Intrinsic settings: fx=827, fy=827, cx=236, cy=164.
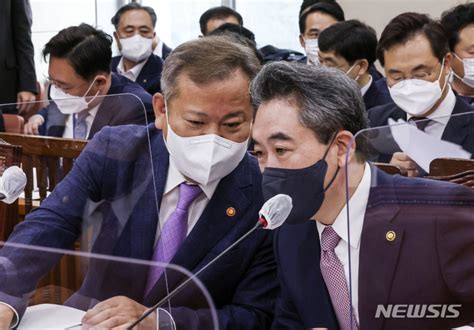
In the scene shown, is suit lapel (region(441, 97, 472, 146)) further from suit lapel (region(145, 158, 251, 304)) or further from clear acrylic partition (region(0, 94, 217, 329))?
suit lapel (region(145, 158, 251, 304))

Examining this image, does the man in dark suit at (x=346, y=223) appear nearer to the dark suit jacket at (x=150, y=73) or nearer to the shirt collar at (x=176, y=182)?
the shirt collar at (x=176, y=182)

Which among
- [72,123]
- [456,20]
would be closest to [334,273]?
[72,123]

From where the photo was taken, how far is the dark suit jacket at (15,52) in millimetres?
4145

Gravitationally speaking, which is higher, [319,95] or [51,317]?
[319,95]

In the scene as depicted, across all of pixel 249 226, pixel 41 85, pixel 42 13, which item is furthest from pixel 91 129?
pixel 42 13

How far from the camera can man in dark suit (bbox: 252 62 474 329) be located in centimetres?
114

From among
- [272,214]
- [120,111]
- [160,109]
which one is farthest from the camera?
[160,109]

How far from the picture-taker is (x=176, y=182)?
5.23 ft

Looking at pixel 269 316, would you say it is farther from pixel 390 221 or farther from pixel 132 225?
pixel 390 221

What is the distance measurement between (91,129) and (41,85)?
3.93 meters

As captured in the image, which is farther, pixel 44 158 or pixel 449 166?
pixel 44 158

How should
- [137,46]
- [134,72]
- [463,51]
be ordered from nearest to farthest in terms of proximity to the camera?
[463,51], [134,72], [137,46]

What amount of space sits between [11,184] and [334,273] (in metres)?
0.61

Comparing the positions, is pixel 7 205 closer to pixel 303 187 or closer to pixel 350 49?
pixel 303 187
